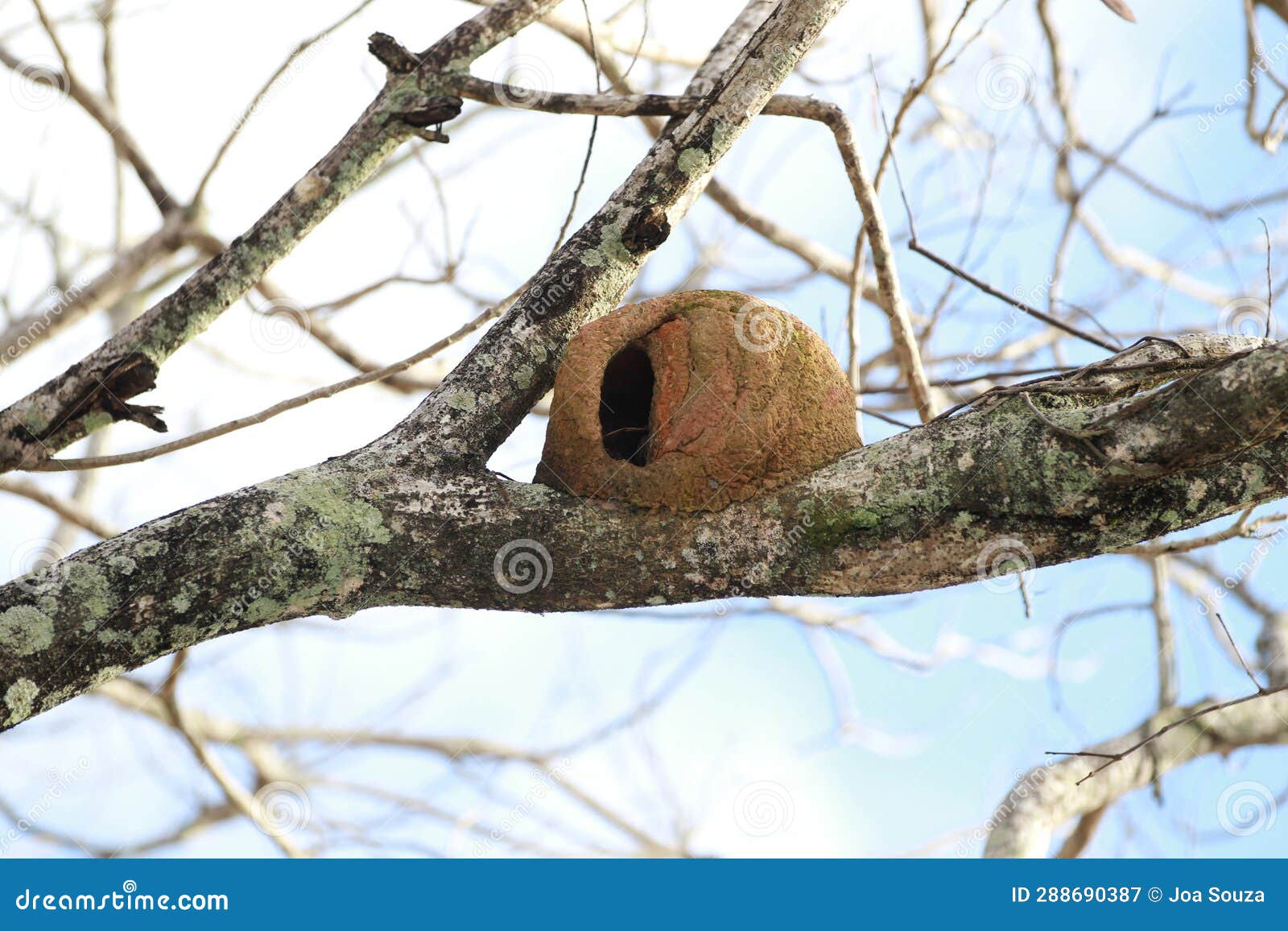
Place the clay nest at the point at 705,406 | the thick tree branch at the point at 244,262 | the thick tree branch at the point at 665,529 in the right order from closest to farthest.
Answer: the thick tree branch at the point at 665,529
the clay nest at the point at 705,406
the thick tree branch at the point at 244,262

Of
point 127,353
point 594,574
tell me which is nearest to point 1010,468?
point 594,574

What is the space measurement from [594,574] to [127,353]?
1854mm

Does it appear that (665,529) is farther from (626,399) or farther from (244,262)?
(244,262)

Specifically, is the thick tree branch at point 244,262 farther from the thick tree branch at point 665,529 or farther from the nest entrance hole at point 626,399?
the thick tree branch at point 665,529

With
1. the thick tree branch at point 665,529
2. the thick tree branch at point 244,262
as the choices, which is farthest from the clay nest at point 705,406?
the thick tree branch at point 244,262

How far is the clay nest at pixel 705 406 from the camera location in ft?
9.12

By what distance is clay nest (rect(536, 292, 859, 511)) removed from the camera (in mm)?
2779

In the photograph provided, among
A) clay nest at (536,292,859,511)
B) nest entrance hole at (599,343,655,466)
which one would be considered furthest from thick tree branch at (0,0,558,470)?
clay nest at (536,292,859,511)

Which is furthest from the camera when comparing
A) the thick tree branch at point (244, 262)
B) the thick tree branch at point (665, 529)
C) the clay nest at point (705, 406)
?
the thick tree branch at point (244, 262)

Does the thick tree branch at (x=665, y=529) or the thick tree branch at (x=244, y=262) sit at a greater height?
the thick tree branch at (x=244, y=262)

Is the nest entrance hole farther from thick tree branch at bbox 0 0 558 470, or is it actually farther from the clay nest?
thick tree branch at bbox 0 0 558 470

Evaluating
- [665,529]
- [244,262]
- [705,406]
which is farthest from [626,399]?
[244,262]

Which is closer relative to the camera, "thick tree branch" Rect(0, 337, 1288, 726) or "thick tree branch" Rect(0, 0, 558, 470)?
"thick tree branch" Rect(0, 337, 1288, 726)

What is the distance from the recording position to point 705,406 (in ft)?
9.71
